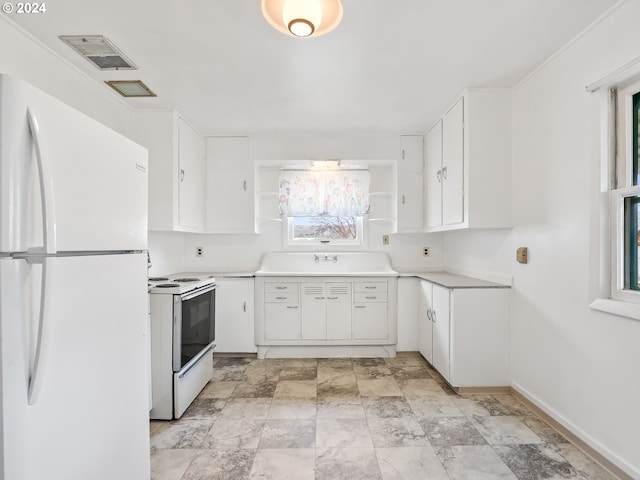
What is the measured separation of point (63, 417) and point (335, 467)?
132 centimetres

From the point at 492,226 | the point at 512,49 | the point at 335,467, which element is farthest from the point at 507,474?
the point at 512,49

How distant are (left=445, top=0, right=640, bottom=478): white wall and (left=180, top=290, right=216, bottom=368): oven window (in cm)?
248

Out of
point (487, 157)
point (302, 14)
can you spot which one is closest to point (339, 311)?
point (487, 157)

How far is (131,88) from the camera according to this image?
95.9 inches

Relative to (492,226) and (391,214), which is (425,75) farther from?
(391,214)

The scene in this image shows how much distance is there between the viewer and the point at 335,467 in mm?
1730

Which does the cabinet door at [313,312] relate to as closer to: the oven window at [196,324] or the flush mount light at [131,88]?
the oven window at [196,324]

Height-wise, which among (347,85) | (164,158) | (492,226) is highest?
(347,85)

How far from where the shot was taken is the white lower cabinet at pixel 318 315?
11.1 ft

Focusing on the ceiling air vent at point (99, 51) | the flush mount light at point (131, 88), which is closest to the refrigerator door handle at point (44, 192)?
the ceiling air vent at point (99, 51)

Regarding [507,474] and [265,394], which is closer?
[507,474]

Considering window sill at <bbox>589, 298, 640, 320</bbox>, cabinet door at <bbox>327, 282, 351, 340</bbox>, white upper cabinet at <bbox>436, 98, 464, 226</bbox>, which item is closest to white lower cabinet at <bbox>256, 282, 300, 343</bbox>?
cabinet door at <bbox>327, 282, 351, 340</bbox>

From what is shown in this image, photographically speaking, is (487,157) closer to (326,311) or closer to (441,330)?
(441,330)

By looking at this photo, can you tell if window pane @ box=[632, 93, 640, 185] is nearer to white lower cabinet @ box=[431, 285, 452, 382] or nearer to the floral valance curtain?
white lower cabinet @ box=[431, 285, 452, 382]
